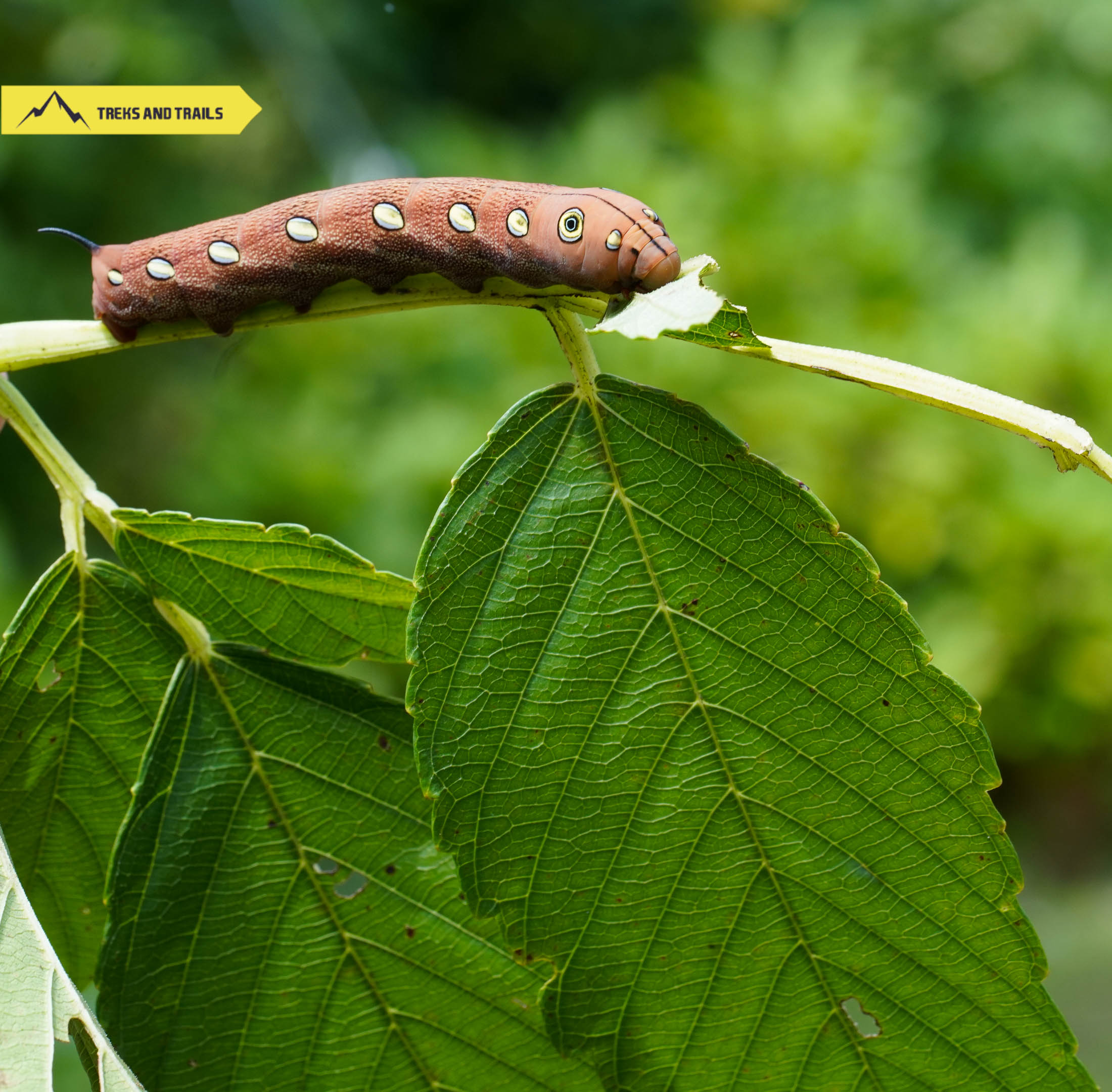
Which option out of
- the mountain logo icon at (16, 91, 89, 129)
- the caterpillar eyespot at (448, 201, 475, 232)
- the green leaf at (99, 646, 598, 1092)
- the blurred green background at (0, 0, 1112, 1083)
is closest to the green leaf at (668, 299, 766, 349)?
the caterpillar eyespot at (448, 201, 475, 232)

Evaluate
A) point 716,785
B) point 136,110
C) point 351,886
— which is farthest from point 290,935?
point 136,110

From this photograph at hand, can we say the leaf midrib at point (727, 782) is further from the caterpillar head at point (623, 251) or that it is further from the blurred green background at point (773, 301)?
the blurred green background at point (773, 301)

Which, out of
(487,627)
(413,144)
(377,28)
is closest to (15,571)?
(413,144)

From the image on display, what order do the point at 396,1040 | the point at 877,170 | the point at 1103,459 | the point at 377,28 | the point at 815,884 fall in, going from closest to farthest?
the point at 1103,459 < the point at 815,884 < the point at 396,1040 < the point at 877,170 < the point at 377,28

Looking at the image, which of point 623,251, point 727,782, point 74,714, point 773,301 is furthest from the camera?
point 773,301

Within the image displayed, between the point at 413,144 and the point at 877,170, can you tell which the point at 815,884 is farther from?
the point at 413,144

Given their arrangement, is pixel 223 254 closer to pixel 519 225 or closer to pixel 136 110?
pixel 519 225

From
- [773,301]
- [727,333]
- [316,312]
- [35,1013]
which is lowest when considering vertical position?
[35,1013]
